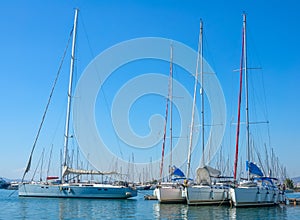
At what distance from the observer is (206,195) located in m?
43.5

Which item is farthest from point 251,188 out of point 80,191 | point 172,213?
point 80,191

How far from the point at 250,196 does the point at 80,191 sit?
2437 cm

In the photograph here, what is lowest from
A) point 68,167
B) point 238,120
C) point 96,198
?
point 96,198

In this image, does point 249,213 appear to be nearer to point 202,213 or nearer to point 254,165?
point 202,213

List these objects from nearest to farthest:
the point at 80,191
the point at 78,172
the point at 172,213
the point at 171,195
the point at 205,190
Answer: the point at 172,213, the point at 205,190, the point at 171,195, the point at 80,191, the point at 78,172

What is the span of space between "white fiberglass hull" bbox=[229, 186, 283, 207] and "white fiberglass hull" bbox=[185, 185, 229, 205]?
251 cm

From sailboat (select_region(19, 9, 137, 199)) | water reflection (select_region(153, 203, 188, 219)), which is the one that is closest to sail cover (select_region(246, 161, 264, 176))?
water reflection (select_region(153, 203, 188, 219))

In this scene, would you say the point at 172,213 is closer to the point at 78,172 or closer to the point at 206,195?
the point at 206,195

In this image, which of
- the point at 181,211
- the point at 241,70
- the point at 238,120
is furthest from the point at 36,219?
the point at 241,70

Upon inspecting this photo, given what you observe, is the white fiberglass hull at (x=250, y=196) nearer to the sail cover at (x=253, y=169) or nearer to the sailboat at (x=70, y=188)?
the sail cover at (x=253, y=169)

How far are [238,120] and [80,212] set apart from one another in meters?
20.3

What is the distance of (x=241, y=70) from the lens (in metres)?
48.0

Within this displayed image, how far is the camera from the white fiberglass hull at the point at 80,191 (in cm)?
5556

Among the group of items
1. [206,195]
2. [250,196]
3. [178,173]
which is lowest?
[206,195]
